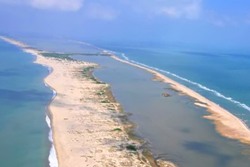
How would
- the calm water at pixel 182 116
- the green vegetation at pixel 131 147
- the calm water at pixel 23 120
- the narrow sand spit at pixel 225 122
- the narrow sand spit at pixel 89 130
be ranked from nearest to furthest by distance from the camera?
1. the narrow sand spit at pixel 89 130
2. the calm water at pixel 23 120
3. the green vegetation at pixel 131 147
4. the calm water at pixel 182 116
5. the narrow sand spit at pixel 225 122

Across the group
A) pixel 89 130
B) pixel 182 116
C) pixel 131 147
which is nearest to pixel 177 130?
pixel 182 116

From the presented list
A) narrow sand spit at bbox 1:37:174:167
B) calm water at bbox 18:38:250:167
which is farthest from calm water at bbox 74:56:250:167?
narrow sand spit at bbox 1:37:174:167

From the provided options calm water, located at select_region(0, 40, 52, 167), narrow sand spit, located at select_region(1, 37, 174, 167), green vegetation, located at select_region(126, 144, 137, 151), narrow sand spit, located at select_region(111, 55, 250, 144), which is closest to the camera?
narrow sand spit, located at select_region(1, 37, 174, 167)

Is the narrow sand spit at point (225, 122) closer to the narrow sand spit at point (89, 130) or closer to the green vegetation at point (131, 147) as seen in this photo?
the narrow sand spit at point (89, 130)

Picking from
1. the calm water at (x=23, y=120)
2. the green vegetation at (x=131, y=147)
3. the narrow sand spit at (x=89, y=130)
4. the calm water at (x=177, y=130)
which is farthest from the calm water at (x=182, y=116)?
the calm water at (x=23, y=120)

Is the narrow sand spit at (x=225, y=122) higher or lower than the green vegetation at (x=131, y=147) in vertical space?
higher

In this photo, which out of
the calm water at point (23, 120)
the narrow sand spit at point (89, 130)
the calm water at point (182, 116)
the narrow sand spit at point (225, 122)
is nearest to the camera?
the narrow sand spit at point (89, 130)

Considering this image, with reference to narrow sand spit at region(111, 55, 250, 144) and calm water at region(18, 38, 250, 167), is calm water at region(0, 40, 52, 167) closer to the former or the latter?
calm water at region(18, 38, 250, 167)
